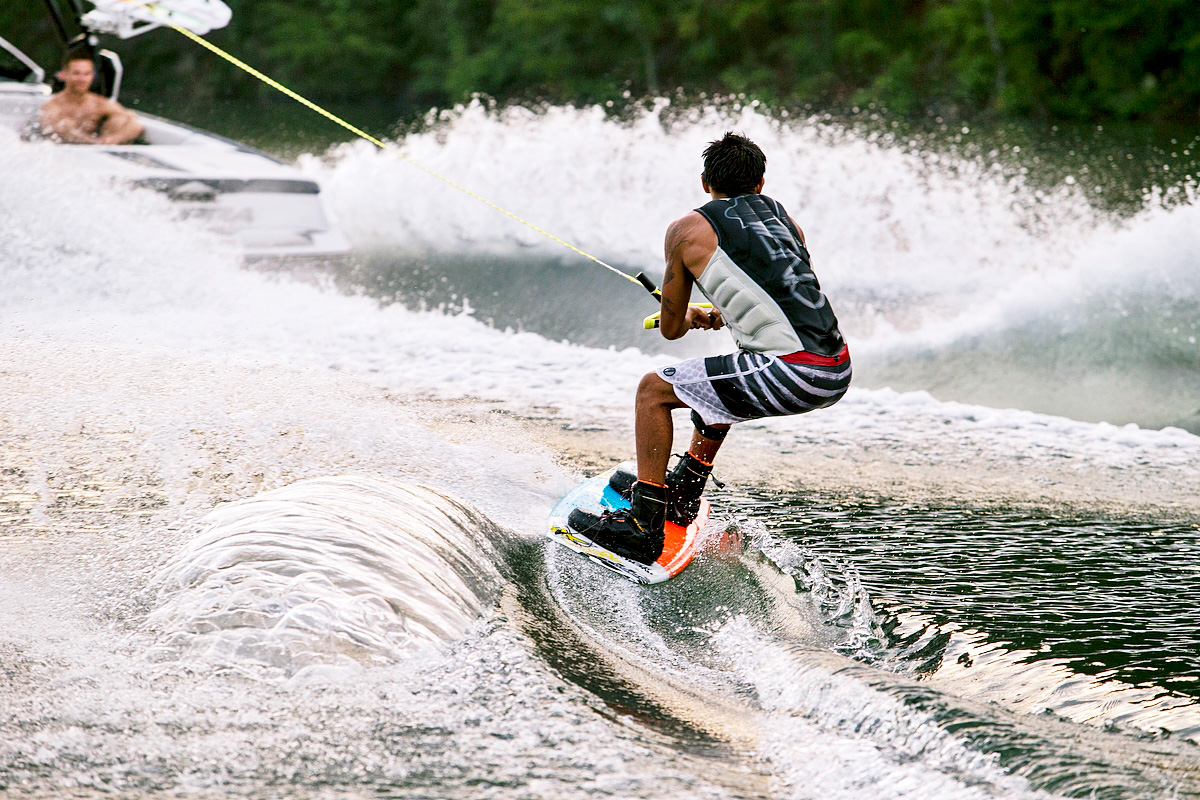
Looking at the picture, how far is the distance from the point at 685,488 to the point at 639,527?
0.21 m

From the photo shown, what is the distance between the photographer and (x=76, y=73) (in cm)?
772

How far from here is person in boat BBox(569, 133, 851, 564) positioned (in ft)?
9.21

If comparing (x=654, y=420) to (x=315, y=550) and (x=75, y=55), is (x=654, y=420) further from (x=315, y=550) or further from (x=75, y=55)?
(x=75, y=55)

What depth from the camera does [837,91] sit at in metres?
21.2

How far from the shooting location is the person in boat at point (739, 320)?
281 cm

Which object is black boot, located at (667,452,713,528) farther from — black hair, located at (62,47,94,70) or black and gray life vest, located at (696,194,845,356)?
black hair, located at (62,47,94,70)

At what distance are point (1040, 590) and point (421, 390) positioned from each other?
10.5ft

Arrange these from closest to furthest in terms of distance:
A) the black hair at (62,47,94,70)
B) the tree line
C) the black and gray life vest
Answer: the black and gray life vest, the black hair at (62,47,94,70), the tree line

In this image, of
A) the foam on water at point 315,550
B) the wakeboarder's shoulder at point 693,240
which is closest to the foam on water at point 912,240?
the foam on water at point 315,550

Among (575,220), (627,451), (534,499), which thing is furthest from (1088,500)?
(575,220)

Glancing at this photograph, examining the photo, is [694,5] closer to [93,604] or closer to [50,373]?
[50,373]

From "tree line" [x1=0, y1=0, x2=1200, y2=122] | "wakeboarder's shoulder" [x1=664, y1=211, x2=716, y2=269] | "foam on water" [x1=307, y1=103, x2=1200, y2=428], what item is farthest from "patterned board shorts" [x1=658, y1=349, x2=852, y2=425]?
"tree line" [x1=0, y1=0, x2=1200, y2=122]

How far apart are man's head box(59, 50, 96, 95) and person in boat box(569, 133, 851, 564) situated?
6437 millimetres

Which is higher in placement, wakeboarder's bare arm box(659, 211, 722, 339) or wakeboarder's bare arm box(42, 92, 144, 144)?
wakeboarder's bare arm box(42, 92, 144, 144)
